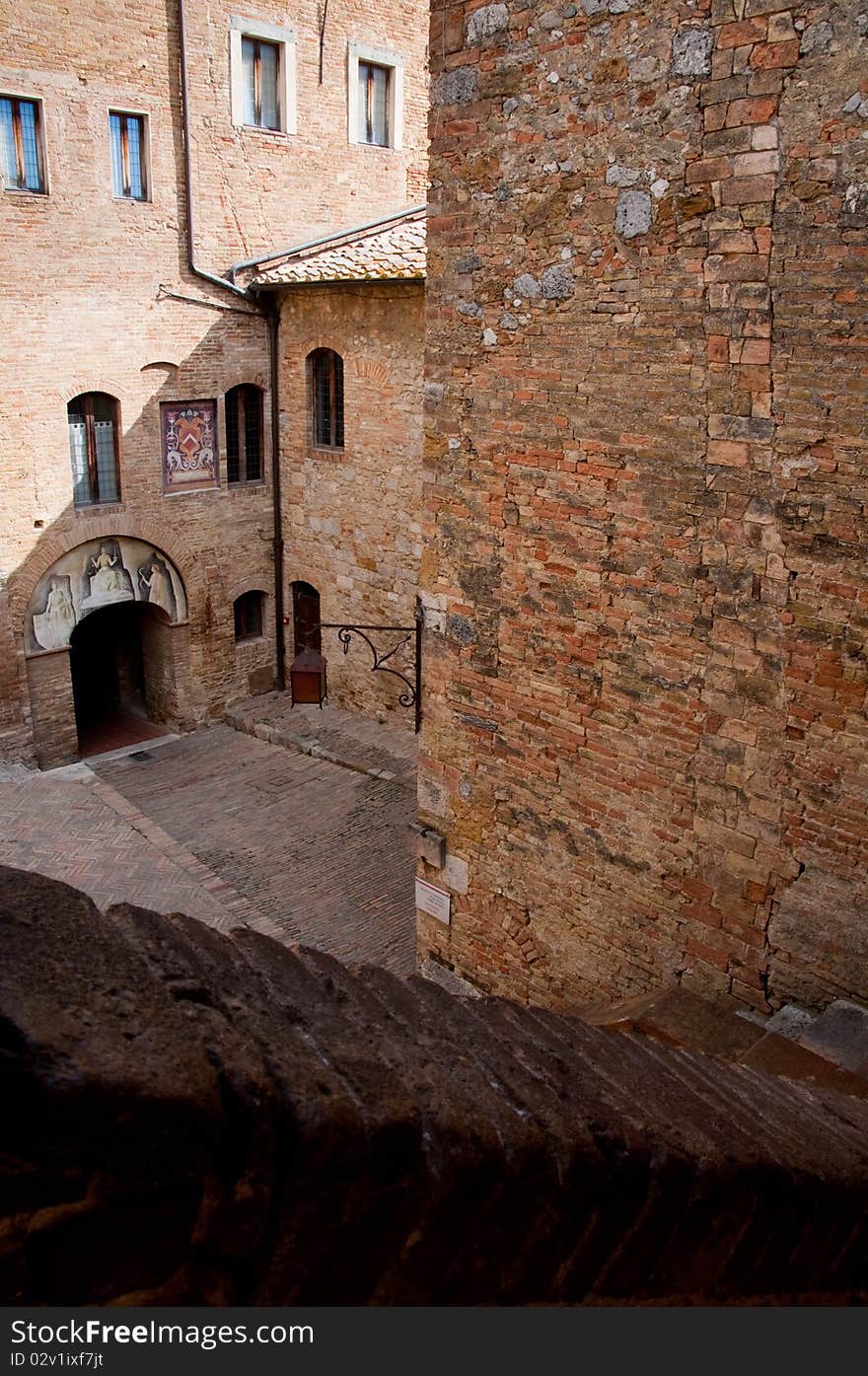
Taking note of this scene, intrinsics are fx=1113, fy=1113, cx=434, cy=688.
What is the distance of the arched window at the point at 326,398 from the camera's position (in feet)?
50.2

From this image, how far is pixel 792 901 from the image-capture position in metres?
5.66

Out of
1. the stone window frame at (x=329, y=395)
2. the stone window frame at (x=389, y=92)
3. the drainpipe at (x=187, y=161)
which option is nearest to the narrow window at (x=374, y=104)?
the stone window frame at (x=389, y=92)

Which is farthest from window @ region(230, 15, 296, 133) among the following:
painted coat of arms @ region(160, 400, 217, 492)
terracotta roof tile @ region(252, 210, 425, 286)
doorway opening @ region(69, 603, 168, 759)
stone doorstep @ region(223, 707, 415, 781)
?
stone doorstep @ region(223, 707, 415, 781)

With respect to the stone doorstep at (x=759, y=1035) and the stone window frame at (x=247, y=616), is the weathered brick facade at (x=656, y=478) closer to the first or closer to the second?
the stone doorstep at (x=759, y=1035)

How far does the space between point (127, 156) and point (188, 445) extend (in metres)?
3.72

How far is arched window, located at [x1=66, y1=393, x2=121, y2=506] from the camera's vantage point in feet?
47.7

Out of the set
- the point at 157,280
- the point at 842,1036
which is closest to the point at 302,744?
the point at 157,280

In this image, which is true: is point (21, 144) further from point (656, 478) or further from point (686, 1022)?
point (686, 1022)

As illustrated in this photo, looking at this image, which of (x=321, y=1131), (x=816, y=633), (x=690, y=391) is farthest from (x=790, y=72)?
(x=321, y=1131)

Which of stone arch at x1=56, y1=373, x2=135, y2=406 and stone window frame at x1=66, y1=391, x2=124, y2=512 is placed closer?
stone arch at x1=56, y1=373, x2=135, y2=406

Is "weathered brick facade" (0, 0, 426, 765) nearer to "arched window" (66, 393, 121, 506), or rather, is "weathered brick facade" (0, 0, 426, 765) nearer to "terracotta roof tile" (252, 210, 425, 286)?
"arched window" (66, 393, 121, 506)

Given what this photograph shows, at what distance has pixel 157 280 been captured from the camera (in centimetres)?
1484

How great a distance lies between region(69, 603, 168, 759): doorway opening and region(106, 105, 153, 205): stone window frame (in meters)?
5.56

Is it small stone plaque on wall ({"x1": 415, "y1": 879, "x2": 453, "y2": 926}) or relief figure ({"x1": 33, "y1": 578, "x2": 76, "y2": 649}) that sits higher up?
relief figure ({"x1": 33, "y1": 578, "x2": 76, "y2": 649})
